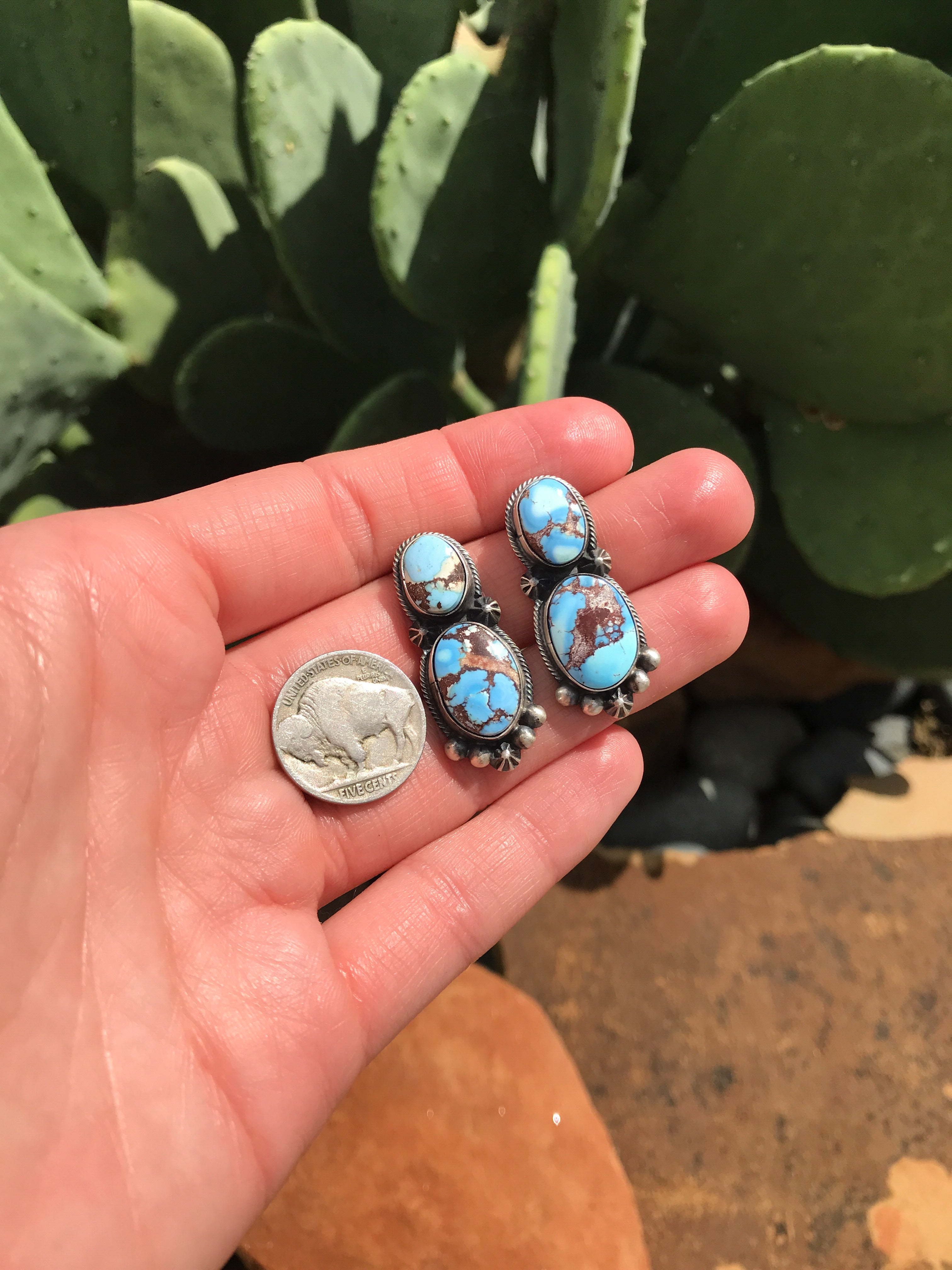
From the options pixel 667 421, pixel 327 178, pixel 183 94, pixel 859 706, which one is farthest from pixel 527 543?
pixel 859 706

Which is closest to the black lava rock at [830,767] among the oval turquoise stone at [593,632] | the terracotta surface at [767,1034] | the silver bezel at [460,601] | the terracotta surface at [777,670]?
the terracotta surface at [777,670]

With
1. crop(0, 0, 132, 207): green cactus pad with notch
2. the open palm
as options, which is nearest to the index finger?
the open palm

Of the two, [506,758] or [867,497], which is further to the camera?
[867,497]

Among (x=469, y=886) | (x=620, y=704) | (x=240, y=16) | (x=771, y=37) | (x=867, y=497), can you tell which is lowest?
(x=469, y=886)

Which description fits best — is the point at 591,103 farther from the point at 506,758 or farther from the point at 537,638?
the point at 506,758

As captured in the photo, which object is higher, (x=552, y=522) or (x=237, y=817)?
(x=552, y=522)

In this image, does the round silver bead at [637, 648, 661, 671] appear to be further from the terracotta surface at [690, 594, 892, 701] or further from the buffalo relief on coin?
the terracotta surface at [690, 594, 892, 701]

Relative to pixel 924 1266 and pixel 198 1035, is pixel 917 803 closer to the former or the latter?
pixel 924 1266

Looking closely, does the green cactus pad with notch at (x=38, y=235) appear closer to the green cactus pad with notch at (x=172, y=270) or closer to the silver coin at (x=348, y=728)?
the green cactus pad with notch at (x=172, y=270)
